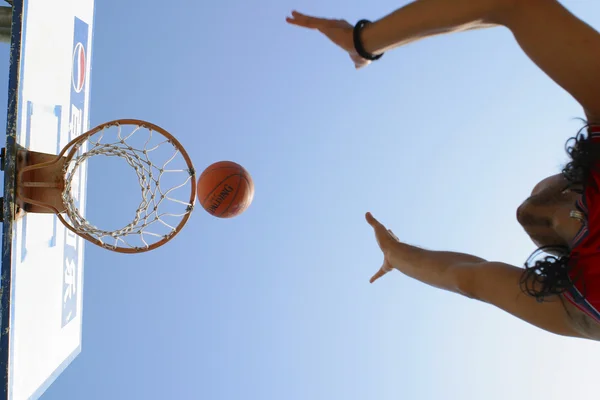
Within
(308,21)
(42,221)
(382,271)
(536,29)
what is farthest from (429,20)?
(42,221)

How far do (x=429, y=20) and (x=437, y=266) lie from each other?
47.5 inches

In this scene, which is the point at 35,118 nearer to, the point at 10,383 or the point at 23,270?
the point at 23,270

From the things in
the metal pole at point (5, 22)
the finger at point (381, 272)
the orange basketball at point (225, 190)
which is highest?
the metal pole at point (5, 22)

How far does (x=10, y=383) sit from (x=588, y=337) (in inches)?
140

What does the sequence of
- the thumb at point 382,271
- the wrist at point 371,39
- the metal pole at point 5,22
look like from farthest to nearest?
the metal pole at point 5,22 → the thumb at point 382,271 → the wrist at point 371,39

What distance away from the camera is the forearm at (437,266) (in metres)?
2.56

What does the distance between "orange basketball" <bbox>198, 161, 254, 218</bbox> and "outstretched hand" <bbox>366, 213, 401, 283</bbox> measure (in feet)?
5.98

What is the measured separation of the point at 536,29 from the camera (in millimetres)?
1924

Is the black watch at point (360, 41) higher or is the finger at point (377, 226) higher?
the black watch at point (360, 41)

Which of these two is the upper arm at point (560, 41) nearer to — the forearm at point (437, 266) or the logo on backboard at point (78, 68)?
the forearm at point (437, 266)

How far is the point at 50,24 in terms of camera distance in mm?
4395

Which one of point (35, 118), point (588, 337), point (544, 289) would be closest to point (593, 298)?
point (544, 289)

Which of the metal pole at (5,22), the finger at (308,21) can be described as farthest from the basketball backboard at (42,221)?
the finger at (308,21)

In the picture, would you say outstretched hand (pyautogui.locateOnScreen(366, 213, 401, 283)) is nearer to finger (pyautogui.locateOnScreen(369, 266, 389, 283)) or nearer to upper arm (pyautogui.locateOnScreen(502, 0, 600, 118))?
finger (pyautogui.locateOnScreen(369, 266, 389, 283))
